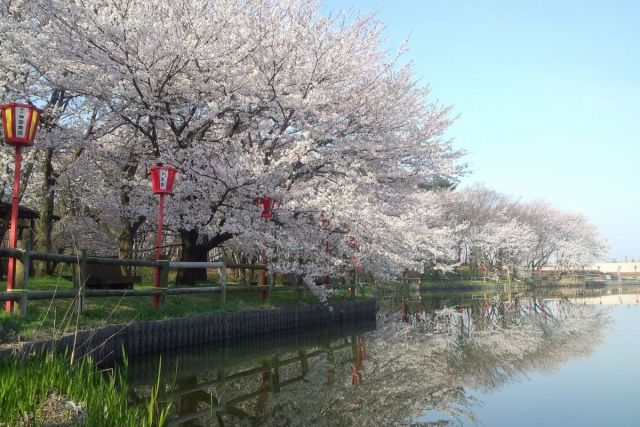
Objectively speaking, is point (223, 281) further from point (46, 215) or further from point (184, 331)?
point (46, 215)

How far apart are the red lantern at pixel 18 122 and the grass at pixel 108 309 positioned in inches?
103

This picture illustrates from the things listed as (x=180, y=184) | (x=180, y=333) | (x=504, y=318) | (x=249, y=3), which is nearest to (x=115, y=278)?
(x=180, y=333)

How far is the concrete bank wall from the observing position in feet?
25.9

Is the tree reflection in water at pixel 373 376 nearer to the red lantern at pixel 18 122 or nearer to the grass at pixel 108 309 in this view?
the grass at pixel 108 309

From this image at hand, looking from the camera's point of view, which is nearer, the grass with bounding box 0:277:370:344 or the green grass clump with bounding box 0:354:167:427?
the green grass clump with bounding box 0:354:167:427

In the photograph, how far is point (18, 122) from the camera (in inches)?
343

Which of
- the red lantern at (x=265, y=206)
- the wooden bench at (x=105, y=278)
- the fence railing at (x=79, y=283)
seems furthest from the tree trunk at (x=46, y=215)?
the red lantern at (x=265, y=206)

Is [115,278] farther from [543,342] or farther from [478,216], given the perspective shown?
[478,216]

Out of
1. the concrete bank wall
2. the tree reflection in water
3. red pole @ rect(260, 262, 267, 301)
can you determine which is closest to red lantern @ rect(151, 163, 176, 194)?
the concrete bank wall

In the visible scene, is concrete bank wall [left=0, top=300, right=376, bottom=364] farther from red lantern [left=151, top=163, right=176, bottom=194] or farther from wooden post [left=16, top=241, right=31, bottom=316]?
red lantern [left=151, top=163, right=176, bottom=194]

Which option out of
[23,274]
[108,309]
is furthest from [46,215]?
[23,274]

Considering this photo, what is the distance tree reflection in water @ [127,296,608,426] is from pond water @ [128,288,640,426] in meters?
0.02

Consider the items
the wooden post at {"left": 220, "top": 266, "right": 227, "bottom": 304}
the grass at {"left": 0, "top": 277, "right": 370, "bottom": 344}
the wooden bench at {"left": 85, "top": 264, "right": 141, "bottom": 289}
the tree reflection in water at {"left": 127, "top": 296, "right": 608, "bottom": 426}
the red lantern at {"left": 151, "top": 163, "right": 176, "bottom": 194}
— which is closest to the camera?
the tree reflection in water at {"left": 127, "top": 296, "right": 608, "bottom": 426}

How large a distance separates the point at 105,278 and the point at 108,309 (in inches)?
52.0
